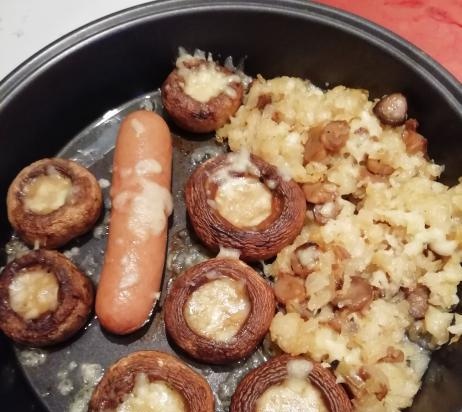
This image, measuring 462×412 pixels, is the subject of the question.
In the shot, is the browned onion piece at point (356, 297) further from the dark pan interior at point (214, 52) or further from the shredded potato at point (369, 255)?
the dark pan interior at point (214, 52)

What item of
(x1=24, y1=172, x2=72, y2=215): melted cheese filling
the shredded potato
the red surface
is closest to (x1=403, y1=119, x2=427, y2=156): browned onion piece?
the shredded potato

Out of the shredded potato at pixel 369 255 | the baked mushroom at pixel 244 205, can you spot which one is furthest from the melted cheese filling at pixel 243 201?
the shredded potato at pixel 369 255

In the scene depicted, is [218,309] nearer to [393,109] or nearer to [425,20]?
[393,109]

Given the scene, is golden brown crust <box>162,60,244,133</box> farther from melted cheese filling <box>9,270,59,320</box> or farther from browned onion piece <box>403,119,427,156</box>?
melted cheese filling <box>9,270,59,320</box>

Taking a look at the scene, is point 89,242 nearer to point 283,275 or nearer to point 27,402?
point 27,402

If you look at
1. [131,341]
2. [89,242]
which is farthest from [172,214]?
[131,341]

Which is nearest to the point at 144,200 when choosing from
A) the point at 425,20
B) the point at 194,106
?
the point at 194,106
